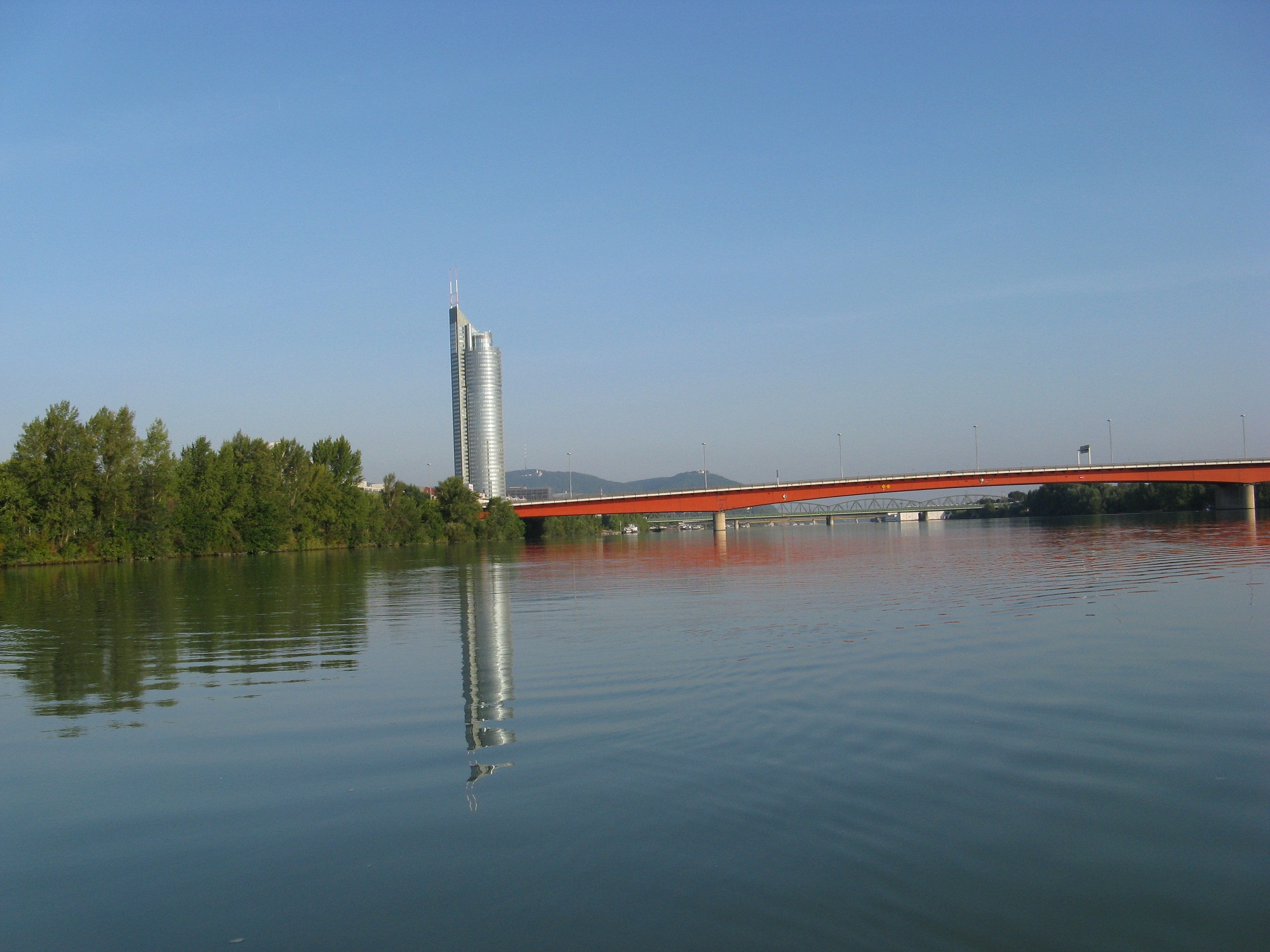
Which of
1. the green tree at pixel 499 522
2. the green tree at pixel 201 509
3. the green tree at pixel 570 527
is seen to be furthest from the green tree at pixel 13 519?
the green tree at pixel 570 527

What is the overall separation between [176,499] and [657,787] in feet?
257

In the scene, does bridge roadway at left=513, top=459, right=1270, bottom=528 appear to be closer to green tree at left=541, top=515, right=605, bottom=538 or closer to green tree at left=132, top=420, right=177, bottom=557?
green tree at left=541, top=515, right=605, bottom=538

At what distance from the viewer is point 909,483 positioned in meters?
99.7

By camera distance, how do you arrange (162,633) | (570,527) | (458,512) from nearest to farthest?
(162,633), (458,512), (570,527)

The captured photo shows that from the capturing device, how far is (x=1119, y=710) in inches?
378

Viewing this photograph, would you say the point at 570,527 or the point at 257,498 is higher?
the point at 257,498

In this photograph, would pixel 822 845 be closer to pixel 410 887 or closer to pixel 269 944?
pixel 410 887

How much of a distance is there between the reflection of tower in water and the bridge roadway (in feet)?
247

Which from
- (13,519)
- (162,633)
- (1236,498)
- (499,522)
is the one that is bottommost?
(162,633)

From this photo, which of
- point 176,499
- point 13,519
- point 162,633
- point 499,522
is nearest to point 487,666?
point 162,633

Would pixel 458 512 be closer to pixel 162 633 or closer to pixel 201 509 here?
pixel 201 509

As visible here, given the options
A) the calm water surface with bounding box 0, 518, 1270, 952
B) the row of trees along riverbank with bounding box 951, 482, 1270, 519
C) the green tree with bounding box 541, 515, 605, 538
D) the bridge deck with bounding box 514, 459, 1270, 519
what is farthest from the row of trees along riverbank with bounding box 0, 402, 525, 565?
the row of trees along riverbank with bounding box 951, 482, 1270, 519

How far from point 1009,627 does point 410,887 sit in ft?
42.2

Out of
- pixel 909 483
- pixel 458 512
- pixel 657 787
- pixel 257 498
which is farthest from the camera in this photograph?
pixel 458 512
